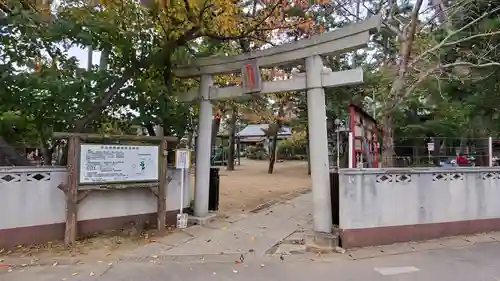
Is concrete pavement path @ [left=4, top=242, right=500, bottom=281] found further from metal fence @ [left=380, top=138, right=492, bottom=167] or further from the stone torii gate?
metal fence @ [left=380, top=138, right=492, bottom=167]

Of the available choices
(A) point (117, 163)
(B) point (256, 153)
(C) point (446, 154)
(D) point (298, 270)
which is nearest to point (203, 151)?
(A) point (117, 163)

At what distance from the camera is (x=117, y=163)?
6.71 meters

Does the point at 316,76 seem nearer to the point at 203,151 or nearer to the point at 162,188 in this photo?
the point at 203,151

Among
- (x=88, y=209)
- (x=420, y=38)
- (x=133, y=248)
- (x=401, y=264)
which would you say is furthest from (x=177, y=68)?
(x=420, y=38)

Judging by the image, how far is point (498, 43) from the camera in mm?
9180

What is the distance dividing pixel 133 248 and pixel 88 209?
1175 mm

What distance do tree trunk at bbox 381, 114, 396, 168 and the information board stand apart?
4898mm

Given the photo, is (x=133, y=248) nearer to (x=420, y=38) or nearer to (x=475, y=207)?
(x=475, y=207)

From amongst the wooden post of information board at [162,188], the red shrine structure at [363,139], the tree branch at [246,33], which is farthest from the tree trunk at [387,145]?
the wooden post of information board at [162,188]

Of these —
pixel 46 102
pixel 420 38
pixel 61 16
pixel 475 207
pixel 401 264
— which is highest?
pixel 420 38

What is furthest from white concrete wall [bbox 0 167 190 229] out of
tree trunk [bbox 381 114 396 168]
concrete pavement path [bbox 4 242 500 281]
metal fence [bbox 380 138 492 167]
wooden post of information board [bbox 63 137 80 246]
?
metal fence [bbox 380 138 492 167]

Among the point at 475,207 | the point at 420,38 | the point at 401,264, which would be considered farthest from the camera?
the point at 420,38

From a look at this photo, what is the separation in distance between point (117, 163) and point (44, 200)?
129 centimetres

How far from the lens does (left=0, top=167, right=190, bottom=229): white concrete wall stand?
18.7 feet
